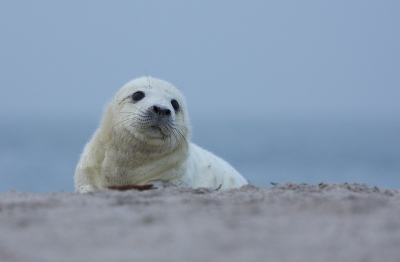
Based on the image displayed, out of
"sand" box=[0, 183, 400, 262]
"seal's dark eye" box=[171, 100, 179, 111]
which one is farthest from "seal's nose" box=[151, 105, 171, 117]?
"sand" box=[0, 183, 400, 262]

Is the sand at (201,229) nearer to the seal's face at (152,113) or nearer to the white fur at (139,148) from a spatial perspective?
the seal's face at (152,113)

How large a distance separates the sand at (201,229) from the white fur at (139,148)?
2.77 meters

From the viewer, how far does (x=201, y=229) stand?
3635mm

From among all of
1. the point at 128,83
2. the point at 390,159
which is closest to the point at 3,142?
the point at 390,159

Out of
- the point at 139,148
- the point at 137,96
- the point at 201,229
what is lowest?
the point at 201,229

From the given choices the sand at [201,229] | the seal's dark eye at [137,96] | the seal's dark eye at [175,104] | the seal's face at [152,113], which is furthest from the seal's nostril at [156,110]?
the sand at [201,229]

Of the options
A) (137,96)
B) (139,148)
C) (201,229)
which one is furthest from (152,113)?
(201,229)

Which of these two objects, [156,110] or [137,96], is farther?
[137,96]

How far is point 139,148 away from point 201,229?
4.18m

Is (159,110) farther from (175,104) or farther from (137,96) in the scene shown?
(175,104)

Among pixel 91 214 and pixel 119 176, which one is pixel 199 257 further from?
pixel 119 176

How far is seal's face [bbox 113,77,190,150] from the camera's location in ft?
24.6

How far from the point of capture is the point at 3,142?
6525 cm

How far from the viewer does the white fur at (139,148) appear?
7.64 meters
